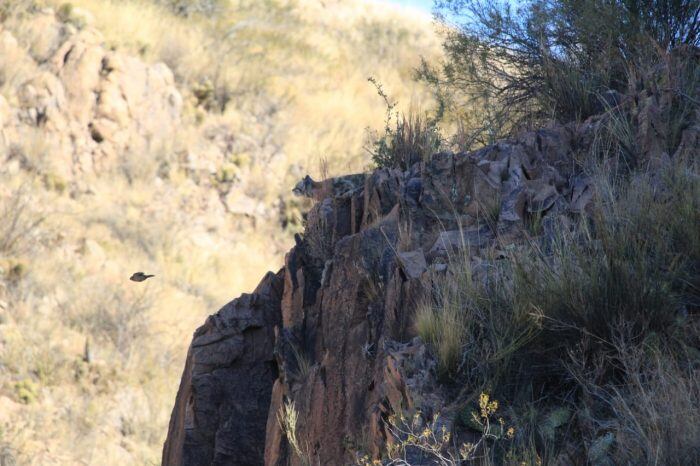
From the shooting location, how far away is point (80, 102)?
1616 centimetres

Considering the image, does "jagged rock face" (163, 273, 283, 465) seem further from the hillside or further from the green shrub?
the hillside

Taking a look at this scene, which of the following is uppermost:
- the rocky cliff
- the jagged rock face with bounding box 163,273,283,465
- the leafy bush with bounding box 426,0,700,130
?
the leafy bush with bounding box 426,0,700,130

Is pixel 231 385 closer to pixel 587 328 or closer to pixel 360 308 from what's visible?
pixel 360 308

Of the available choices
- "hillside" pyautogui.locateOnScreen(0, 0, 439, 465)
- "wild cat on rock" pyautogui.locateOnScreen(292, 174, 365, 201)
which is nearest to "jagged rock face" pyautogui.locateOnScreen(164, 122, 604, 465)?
"wild cat on rock" pyautogui.locateOnScreen(292, 174, 365, 201)

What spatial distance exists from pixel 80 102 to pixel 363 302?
41.0 feet

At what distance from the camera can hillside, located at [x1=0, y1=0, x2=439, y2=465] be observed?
1269 cm

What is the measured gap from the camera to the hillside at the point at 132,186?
12688 mm

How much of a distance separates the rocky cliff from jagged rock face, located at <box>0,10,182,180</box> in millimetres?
10283

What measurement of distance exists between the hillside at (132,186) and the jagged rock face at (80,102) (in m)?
0.03

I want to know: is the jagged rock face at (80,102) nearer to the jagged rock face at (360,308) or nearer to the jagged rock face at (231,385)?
the jagged rock face at (231,385)

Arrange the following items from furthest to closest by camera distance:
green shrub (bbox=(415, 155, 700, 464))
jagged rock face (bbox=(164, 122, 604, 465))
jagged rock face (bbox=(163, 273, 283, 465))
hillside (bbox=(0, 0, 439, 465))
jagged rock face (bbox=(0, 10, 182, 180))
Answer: jagged rock face (bbox=(0, 10, 182, 180))
hillside (bbox=(0, 0, 439, 465))
jagged rock face (bbox=(163, 273, 283, 465))
jagged rock face (bbox=(164, 122, 604, 465))
green shrub (bbox=(415, 155, 700, 464))

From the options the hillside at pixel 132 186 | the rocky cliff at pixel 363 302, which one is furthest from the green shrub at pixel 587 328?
the hillside at pixel 132 186

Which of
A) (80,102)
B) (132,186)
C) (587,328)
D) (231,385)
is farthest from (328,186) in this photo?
(80,102)

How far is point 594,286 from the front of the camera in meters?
3.98
